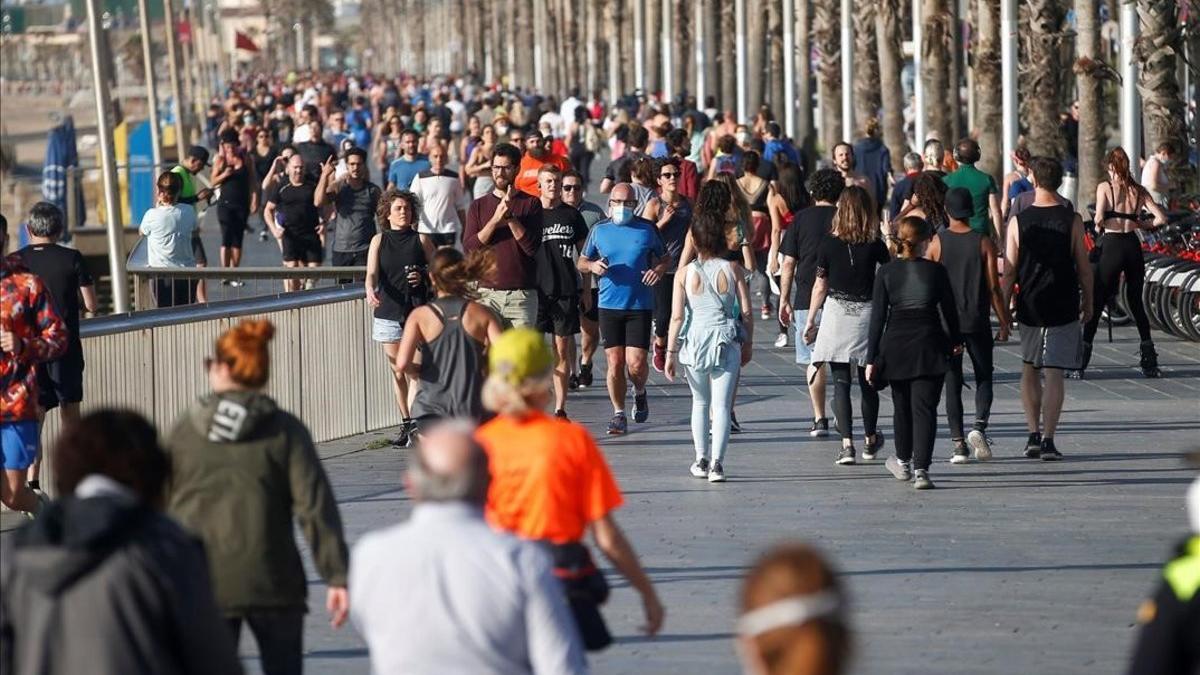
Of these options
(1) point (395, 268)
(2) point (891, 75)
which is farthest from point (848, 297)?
(2) point (891, 75)

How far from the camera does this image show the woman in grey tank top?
377 inches

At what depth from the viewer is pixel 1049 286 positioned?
13.5m

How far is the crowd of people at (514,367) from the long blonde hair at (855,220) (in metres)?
0.02

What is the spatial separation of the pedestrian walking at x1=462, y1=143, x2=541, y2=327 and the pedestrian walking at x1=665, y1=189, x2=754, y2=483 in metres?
1.94

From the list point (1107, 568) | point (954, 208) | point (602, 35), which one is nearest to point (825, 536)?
point (1107, 568)

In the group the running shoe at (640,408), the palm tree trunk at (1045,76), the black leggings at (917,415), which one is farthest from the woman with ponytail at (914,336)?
the palm tree trunk at (1045,76)

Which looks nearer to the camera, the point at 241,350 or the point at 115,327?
the point at 241,350

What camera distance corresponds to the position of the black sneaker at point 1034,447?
44.8 feet

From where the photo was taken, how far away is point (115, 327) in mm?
12766

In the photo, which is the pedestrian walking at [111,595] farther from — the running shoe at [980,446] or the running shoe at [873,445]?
the running shoe at [980,446]

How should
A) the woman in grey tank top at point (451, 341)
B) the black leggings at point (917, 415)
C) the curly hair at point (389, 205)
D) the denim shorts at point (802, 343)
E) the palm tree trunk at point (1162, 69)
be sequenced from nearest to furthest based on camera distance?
1. the woman in grey tank top at point (451, 341)
2. the black leggings at point (917, 415)
3. the curly hair at point (389, 205)
4. the denim shorts at point (802, 343)
5. the palm tree trunk at point (1162, 69)

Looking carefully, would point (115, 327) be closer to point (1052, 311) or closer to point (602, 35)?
point (1052, 311)

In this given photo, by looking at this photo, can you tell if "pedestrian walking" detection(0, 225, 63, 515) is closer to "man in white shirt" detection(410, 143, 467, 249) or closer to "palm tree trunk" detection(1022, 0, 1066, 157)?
"man in white shirt" detection(410, 143, 467, 249)

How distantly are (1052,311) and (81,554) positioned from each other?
9.19 m
